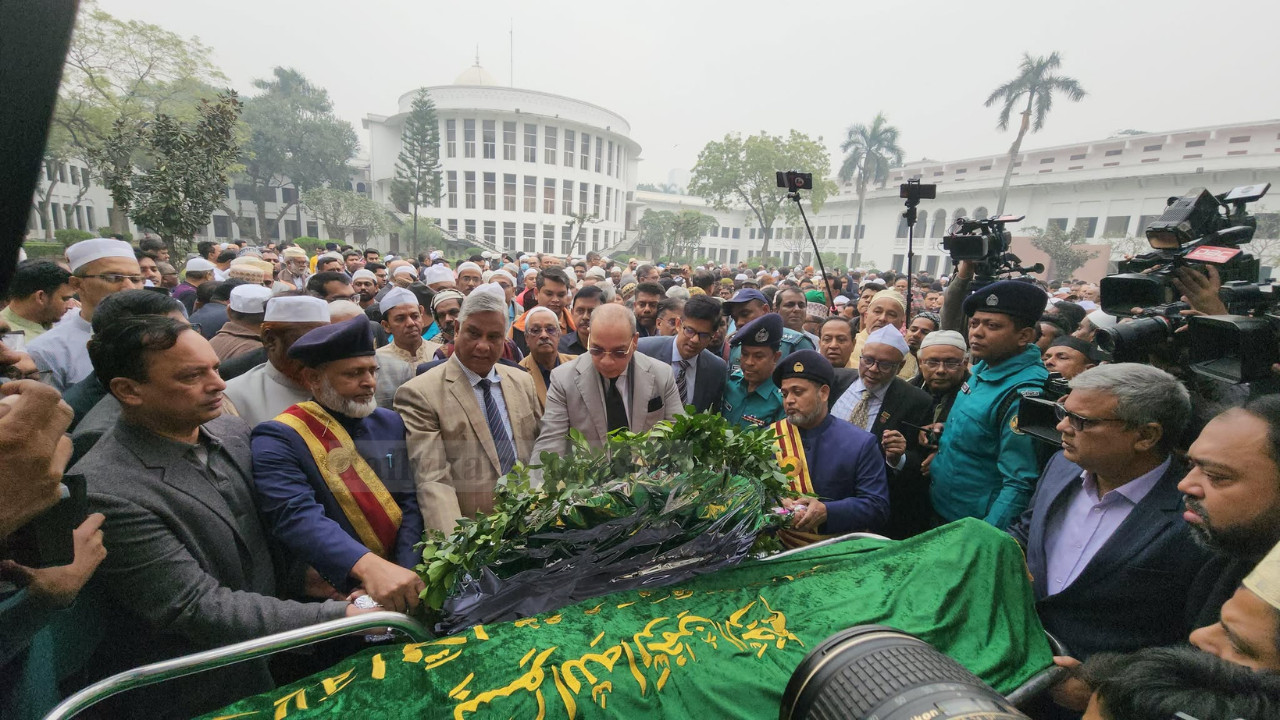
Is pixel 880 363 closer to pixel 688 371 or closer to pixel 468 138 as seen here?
pixel 688 371

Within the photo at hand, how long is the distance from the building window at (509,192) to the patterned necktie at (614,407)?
4827 cm

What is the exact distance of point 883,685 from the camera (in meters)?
1.11

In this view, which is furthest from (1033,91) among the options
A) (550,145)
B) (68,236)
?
(68,236)

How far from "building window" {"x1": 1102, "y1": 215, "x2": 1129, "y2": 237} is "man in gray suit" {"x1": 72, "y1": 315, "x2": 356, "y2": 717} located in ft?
137

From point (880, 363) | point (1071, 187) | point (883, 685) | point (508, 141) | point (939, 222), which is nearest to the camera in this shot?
point (883, 685)

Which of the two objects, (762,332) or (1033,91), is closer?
(762,332)

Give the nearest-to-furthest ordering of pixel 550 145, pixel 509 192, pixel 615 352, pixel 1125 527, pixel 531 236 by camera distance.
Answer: pixel 1125 527 → pixel 615 352 → pixel 509 192 → pixel 550 145 → pixel 531 236

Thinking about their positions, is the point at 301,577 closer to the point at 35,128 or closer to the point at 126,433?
the point at 126,433

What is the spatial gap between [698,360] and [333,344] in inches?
95.3

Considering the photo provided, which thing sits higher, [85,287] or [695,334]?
[85,287]

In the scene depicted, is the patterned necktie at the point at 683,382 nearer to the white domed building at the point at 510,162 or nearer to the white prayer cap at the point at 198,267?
the white prayer cap at the point at 198,267

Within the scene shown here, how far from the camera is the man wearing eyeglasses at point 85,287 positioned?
309 cm

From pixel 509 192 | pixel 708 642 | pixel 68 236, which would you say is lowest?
pixel 708 642

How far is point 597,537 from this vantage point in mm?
1545
